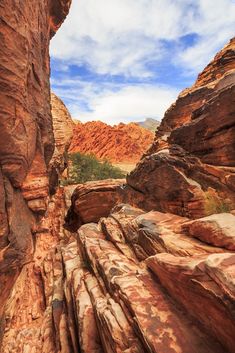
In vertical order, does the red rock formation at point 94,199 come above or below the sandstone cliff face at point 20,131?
below

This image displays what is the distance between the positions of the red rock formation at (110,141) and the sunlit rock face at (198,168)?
56.4 m

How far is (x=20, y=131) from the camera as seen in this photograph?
11.3 meters

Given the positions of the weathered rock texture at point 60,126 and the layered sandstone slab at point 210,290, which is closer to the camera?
the layered sandstone slab at point 210,290

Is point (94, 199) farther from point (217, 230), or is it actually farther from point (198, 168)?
point (217, 230)

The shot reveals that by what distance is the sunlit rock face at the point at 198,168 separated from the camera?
9.24 m

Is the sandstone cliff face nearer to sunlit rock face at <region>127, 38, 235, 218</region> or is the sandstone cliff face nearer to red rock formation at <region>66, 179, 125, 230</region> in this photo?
red rock formation at <region>66, 179, 125, 230</region>

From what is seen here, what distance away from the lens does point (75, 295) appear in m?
7.86

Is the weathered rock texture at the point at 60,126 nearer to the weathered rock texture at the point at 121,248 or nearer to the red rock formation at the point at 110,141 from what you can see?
the weathered rock texture at the point at 121,248

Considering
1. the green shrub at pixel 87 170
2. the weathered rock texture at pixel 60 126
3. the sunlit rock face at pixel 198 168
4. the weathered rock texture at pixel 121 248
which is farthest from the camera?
the green shrub at pixel 87 170

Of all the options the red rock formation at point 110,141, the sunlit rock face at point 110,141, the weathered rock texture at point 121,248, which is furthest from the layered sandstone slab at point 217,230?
the red rock formation at point 110,141

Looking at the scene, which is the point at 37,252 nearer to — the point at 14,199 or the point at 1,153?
the point at 14,199

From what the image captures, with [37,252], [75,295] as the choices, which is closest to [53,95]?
[37,252]

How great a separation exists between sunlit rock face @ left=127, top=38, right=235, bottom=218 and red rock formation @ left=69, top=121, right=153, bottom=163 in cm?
5640

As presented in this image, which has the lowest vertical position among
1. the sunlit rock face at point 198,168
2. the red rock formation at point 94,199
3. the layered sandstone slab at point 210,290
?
the red rock formation at point 94,199
